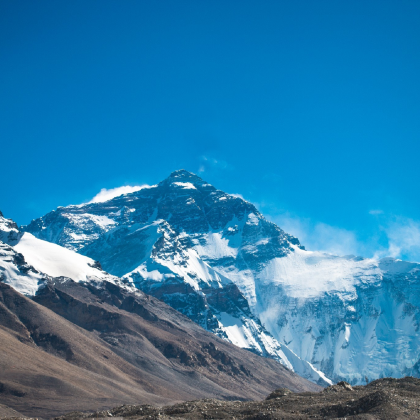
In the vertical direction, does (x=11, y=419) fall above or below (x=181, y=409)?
below

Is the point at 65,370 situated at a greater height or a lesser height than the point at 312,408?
lesser

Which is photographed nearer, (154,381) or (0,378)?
(0,378)

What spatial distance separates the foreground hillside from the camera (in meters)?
42.2

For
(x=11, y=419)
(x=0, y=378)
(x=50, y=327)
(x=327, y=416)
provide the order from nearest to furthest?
1. (x=327, y=416)
2. (x=11, y=419)
3. (x=0, y=378)
4. (x=50, y=327)

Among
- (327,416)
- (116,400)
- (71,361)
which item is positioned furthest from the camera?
(71,361)

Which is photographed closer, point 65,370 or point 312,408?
point 312,408

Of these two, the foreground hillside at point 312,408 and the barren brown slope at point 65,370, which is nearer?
the foreground hillside at point 312,408

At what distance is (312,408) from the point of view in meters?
44.9

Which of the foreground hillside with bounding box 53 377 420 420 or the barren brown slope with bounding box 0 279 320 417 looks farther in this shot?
the barren brown slope with bounding box 0 279 320 417

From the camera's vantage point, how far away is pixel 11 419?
45.9 m

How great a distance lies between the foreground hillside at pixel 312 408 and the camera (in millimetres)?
42250

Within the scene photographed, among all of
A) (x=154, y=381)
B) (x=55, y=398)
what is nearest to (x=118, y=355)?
(x=154, y=381)

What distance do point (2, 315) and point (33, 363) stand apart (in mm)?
38405

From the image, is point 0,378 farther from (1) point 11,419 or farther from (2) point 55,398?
(1) point 11,419
